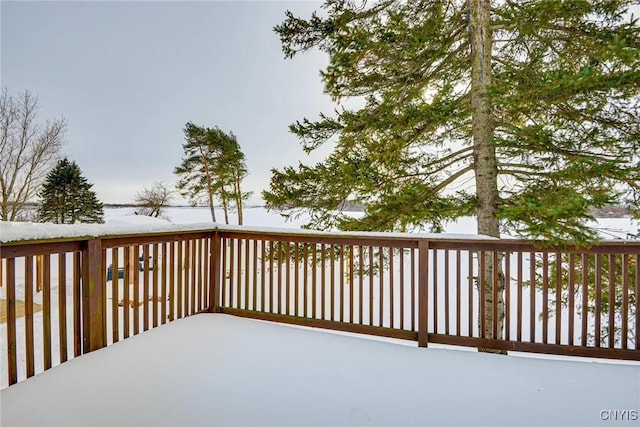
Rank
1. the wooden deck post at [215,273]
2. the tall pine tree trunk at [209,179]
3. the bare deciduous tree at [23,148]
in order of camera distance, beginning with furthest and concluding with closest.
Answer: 1. the tall pine tree trunk at [209,179]
2. the bare deciduous tree at [23,148]
3. the wooden deck post at [215,273]

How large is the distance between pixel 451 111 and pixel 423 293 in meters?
2.00

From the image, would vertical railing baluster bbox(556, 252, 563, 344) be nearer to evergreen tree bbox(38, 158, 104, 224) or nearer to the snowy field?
the snowy field

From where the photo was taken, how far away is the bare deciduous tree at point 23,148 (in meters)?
10.7

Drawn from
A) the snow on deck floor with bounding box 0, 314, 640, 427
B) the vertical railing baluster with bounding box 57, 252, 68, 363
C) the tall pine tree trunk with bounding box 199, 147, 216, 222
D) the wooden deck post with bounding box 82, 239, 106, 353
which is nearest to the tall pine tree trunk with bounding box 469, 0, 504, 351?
the snow on deck floor with bounding box 0, 314, 640, 427

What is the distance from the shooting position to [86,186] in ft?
65.6

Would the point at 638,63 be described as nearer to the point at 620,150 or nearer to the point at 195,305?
the point at 620,150

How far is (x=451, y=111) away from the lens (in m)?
3.33

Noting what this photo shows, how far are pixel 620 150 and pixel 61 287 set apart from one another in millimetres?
5214

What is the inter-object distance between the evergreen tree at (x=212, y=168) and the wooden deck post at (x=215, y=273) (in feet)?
47.1

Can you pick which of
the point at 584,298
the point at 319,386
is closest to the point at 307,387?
the point at 319,386

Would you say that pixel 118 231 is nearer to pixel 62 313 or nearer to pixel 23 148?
pixel 62 313

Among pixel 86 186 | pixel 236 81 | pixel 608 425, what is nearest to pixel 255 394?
pixel 608 425

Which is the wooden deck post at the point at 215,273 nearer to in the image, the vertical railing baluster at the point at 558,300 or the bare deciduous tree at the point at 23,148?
the vertical railing baluster at the point at 558,300

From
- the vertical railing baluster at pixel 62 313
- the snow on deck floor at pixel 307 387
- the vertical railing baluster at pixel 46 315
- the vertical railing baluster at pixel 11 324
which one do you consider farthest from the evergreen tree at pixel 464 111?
the vertical railing baluster at pixel 11 324
